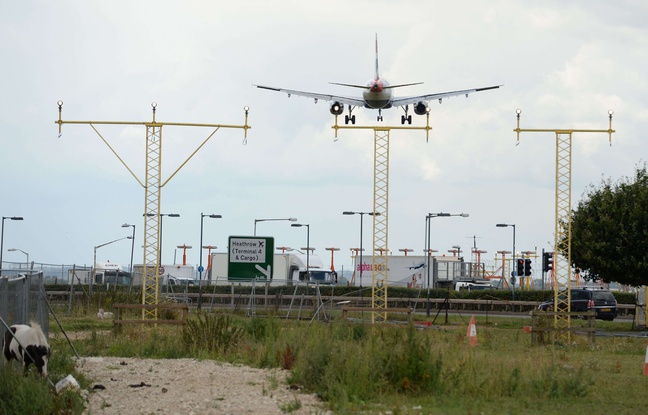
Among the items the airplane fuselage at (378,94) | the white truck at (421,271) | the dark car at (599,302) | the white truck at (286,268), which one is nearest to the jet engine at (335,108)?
the airplane fuselage at (378,94)

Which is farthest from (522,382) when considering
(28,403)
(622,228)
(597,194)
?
(597,194)

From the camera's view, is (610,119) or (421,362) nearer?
(421,362)

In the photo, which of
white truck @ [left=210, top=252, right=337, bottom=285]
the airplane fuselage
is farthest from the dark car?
white truck @ [left=210, top=252, right=337, bottom=285]

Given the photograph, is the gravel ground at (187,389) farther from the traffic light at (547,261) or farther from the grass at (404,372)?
the traffic light at (547,261)

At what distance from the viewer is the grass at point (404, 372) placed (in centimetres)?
1540

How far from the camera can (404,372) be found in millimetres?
16531

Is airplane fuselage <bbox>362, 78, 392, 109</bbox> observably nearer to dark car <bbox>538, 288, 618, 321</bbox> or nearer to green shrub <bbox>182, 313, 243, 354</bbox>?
dark car <bbox>538, 288, 618, 321</bbox>

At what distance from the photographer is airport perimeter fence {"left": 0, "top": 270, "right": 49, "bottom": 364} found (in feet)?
53.3

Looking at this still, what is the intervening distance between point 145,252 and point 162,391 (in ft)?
62.7

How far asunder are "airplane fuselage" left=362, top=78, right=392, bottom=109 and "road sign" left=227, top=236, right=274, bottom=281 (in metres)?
10.7

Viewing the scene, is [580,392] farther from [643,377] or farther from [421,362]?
[643,377]

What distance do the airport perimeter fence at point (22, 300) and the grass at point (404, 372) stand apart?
88cm

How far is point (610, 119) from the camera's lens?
1441 inches

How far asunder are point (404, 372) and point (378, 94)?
38.8 meters
